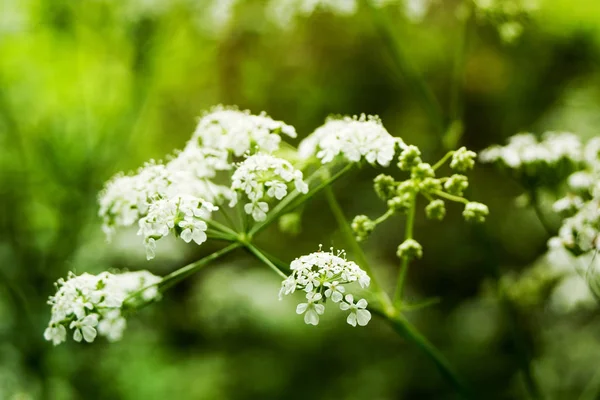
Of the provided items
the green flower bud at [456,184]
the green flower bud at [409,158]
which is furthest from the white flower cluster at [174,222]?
the green flower bud at [456,184]

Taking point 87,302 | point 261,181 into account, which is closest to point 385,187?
point 261,181

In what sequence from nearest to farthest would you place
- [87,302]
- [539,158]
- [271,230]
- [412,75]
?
[87,302], [539,158], [412,75], [271,230]

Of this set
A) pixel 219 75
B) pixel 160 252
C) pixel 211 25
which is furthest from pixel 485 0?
pixel 219 75

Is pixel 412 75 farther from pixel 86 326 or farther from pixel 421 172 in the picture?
pixel 86 326

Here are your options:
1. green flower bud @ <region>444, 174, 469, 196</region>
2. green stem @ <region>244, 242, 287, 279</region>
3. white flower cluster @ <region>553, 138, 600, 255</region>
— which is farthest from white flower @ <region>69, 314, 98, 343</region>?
white flower cluster @ <region>553, 138, 600, 255</region>

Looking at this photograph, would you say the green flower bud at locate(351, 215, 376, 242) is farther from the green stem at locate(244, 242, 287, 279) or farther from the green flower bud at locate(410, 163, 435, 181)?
the green stem at locate(244, 242, 287, 279)

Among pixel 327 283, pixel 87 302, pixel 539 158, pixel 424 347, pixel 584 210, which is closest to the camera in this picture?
pixel 327 283

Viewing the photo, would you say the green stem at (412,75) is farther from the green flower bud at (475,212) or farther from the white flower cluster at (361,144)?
the green flower bud at (475,212)

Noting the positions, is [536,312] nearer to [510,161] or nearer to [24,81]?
[510,161]
